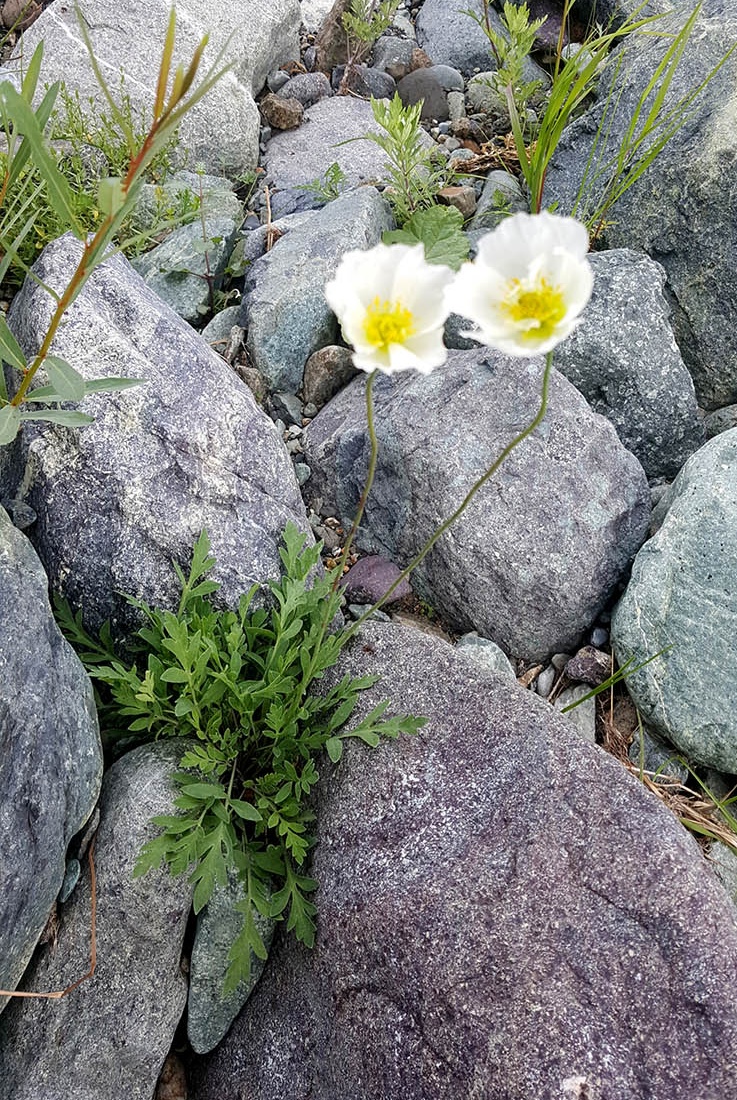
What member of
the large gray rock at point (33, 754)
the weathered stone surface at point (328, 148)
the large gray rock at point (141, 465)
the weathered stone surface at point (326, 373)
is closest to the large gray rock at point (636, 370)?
the weathered stone surface at point (326, 373)

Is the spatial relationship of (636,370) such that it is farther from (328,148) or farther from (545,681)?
(328,148)

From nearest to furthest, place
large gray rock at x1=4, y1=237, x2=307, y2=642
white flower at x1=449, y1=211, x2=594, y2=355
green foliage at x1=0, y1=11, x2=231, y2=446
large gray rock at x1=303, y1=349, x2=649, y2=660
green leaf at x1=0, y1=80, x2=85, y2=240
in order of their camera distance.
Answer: white flower at x1=449, y1=211, x2=594, y2=355, green foliage at x1=0, y1=11, x2=231, y2=446, green leaf at x1=0, y1=80, x2=85, y2=240, large gray rock at x1=4, y1=237, x2=307, y2=642, large gray rock at x1=303, y1=349, x2=649, y2=660

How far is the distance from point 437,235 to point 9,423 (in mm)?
2396

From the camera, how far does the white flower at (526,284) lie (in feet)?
4.81

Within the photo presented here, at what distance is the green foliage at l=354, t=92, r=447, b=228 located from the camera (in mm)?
3850

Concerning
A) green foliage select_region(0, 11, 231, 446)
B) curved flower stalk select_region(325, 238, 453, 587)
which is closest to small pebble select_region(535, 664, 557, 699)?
green foliage select_region(0, 11, 231, 446)

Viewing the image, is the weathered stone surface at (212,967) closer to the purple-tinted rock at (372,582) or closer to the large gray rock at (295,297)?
the purple-tinted rock at (372,582)

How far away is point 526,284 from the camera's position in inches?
59.9

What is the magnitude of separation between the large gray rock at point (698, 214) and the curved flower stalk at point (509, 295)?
8.50ft

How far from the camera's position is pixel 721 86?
3.99 metres

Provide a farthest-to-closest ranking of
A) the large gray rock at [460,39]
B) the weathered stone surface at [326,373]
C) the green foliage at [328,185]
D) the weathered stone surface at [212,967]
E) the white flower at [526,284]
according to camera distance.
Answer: the large gray rock at [460,39] → the green foliage at [328,185] → the weathered stone surface at [326,373] → the weathered stone surface at [212,967] → the white flower at [526,284]

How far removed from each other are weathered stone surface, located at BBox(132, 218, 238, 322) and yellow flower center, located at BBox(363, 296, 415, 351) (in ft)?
8.70

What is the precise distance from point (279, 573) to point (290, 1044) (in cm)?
133

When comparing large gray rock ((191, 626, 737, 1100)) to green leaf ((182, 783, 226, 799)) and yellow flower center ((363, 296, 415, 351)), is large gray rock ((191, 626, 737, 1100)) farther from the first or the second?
yellow flower center ((363, 296, 415, 351))
